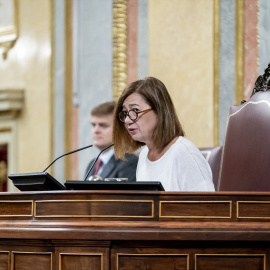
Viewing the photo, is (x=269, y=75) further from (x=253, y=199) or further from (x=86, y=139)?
(x=86, y=139)

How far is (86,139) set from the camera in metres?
7.47

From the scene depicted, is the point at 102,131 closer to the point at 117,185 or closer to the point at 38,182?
the point at 38,182

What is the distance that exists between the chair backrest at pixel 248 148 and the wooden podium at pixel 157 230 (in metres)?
0.84

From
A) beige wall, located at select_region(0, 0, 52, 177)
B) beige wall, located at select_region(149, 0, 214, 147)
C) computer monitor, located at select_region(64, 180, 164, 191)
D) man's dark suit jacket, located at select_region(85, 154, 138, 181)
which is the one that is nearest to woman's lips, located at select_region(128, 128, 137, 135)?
computer monitor, located at select_region(64, 180, 164, 191)

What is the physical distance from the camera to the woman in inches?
148

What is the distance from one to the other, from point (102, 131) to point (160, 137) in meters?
2.06

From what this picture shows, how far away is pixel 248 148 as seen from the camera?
4109 millimetres

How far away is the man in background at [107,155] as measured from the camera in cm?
576

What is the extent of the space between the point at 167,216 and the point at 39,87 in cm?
537

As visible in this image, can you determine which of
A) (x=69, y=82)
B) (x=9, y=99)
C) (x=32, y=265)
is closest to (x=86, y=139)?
(x=69, y=82)

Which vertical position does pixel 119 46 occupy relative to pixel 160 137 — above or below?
above

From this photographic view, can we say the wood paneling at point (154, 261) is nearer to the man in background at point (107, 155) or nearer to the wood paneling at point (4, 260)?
the wood paneling at point (4, 260)

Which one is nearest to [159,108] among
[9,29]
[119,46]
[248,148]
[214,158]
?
[248,148]

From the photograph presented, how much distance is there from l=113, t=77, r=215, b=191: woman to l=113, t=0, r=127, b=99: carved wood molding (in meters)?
3.16
